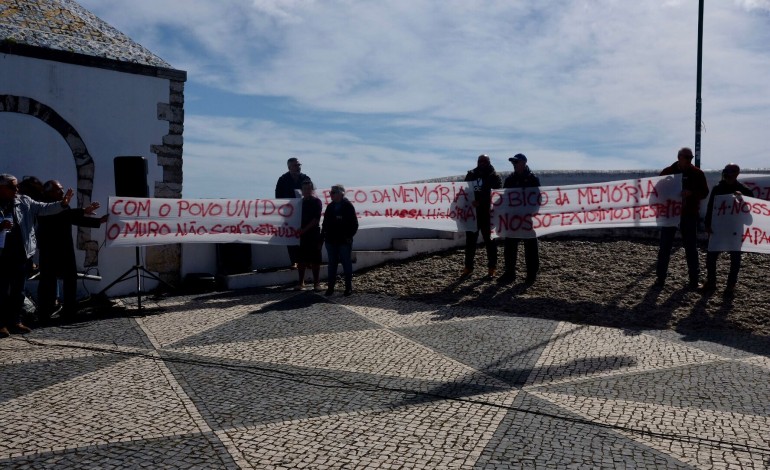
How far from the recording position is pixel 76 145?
10969 mm

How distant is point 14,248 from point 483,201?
261 inches

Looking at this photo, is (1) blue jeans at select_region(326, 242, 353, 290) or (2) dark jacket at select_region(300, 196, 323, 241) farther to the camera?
(2) dark jacket at select_region(300, 196, 323, 241)

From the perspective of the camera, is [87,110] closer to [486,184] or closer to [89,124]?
[89,124]

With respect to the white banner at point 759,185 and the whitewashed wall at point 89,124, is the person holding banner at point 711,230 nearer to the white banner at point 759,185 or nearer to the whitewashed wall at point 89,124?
the white banner at point 759,185

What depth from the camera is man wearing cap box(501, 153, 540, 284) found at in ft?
34.7

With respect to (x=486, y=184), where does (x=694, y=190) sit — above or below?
below

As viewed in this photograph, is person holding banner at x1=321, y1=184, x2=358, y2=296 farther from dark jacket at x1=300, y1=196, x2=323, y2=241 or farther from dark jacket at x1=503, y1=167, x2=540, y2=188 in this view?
dark jacket at x1=503, y1=167, x2=540, y2=188

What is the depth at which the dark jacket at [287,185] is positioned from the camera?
462 inches

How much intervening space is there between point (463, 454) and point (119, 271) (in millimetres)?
8887

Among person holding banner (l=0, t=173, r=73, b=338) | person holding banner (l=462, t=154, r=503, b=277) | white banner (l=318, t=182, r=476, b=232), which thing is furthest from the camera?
white banner (l=318, t=182, r=476, b=232)

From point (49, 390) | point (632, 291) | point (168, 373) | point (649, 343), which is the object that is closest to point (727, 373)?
point (649, 343)

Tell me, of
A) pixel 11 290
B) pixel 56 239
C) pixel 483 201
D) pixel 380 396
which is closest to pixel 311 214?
pixel 483 201

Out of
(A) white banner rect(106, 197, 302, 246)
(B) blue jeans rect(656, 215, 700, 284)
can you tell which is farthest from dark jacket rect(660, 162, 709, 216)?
(A) white banner rect(106, 197, 302, 246)

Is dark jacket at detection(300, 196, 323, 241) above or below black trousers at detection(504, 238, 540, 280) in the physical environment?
above
